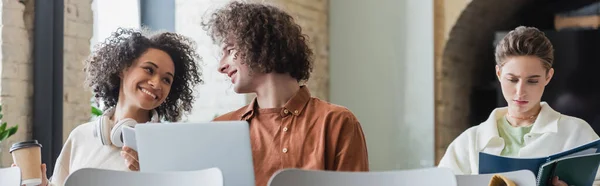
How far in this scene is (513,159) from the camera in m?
2.45

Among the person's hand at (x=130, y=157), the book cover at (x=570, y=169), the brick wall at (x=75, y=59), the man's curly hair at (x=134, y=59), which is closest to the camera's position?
the book cover at (x=570, y=169)

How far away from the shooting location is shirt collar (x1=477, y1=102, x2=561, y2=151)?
9.29 ft

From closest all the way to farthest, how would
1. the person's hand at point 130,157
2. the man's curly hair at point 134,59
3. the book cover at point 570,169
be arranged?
the book cover at point 570,169 → the person's hand at point 130,157 → the man's curly hair at point 134,59

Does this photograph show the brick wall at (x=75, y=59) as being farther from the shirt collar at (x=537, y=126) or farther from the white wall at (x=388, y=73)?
the shirt collar at (x=537, y=126)

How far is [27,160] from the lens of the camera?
2582 millimetres

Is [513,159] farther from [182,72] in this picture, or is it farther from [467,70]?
[467,70]

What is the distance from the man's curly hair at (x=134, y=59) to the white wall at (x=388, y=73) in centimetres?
293

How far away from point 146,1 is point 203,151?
10.7 ft

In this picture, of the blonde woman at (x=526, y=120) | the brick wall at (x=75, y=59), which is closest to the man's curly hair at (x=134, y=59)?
the blonde woman at (x=526, y=120)

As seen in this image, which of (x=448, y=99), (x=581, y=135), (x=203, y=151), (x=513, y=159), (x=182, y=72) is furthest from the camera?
(x=448, y=99)

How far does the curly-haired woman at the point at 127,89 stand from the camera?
284 cm

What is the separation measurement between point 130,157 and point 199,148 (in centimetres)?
47

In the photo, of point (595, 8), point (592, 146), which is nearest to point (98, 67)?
point (592, 146)

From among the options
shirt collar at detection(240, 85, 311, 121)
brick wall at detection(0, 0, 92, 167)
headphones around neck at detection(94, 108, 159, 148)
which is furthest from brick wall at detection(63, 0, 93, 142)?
shirt collar at detection(240, 85, 311, 121)
